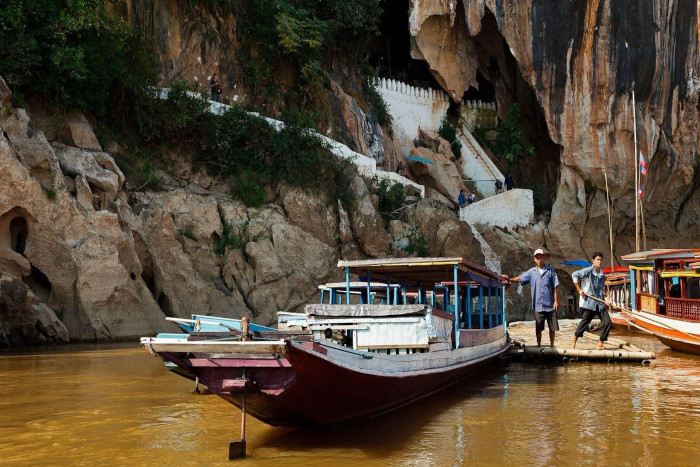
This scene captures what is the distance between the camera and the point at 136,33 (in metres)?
21.2

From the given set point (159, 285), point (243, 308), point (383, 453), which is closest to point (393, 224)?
point (243, 308)

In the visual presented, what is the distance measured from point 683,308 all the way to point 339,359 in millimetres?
10234

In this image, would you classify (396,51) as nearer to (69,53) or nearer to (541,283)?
(69,53)

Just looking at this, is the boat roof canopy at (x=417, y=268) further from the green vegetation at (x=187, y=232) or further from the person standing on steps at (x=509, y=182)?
the person standing on steps at (x=509, y=182)

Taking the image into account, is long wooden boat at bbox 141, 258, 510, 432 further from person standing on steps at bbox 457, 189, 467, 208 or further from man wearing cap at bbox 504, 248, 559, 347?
person standing on steps at bbox 457, 189, 467, 208

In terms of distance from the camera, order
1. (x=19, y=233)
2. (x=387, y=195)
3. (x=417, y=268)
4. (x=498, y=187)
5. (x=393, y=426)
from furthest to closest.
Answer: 1. (x=498, y=187)
2. (x=387, y=195)
3. (x=19, y=233)
4. (x=417, y=268)
5. (x=393, y=426)

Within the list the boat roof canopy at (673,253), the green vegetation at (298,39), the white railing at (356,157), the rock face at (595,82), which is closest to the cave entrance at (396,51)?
the rock face at (595,82)

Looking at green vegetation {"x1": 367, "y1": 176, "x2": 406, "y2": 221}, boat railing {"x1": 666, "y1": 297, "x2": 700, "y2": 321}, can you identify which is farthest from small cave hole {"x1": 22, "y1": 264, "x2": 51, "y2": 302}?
boat railing {"x1": 666, "y1": 297, "x2": 700, "y2": 321}

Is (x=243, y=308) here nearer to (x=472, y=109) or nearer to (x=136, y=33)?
(x=136, y=33)

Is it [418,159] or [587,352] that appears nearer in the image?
[587,352]

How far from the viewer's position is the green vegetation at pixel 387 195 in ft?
84.1

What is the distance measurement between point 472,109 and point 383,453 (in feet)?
96.9

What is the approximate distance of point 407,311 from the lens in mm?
7676

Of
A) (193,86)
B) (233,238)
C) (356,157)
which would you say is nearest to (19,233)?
(233,238)
